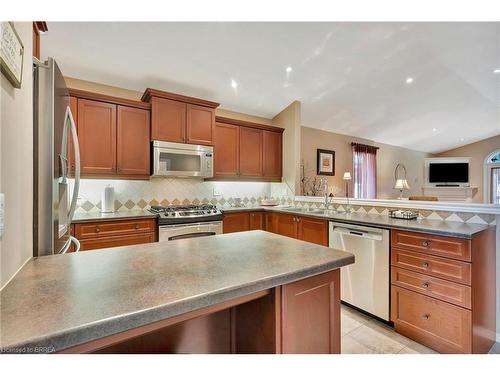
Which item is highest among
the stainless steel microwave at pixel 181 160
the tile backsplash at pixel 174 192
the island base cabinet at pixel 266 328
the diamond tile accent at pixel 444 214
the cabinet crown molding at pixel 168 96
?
the cabinet crown molding at pixel 168 96

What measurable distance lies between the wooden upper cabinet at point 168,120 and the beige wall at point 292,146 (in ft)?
5.99

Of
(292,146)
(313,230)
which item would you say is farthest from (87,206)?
(292,146)

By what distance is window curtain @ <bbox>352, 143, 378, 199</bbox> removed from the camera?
599cm

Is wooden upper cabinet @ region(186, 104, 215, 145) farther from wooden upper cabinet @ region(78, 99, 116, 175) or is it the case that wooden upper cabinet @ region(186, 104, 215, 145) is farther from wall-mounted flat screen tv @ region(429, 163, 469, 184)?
wall-mounted flat screen tv @ region(429, 163, 469, 184)

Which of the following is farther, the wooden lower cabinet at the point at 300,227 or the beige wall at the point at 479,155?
the beige wall at the point at 479,155

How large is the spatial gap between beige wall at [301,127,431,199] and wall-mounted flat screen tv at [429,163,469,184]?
0.32 metres

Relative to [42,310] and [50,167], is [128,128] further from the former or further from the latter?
[42,310]

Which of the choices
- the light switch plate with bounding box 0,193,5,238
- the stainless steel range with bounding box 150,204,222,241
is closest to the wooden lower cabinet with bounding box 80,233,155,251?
the stainless steel range with bounding box 150,204,222,241

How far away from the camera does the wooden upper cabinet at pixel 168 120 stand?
9.98 ft

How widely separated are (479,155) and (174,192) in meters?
9.23

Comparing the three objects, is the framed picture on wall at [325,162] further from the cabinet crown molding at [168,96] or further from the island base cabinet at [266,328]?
the island base cabinet at [266,328]

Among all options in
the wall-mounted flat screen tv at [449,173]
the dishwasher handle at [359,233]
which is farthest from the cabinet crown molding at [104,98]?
the wall-mounted flat screen tv at [449,173]
